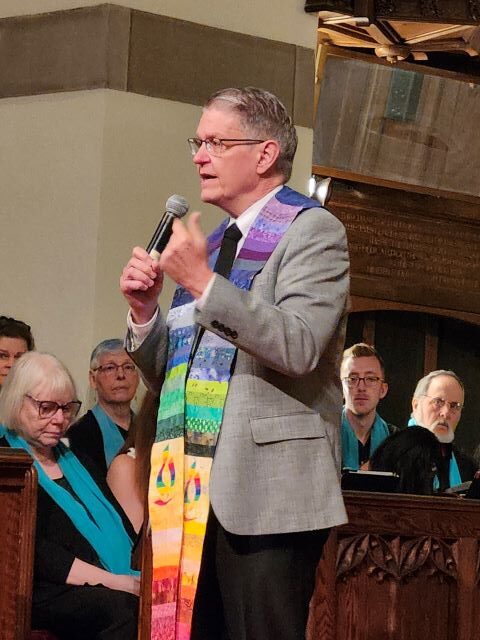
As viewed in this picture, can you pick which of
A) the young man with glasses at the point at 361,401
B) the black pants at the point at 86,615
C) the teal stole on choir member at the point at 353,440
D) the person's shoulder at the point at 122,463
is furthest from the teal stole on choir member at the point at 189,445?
the young man with glasses at the point at 361,401

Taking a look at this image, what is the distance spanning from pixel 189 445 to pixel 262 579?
0.32 metres

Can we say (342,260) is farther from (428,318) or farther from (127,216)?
(428,318)

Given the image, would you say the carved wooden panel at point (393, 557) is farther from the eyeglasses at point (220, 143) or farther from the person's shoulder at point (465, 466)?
the eyeglasses at point (220, 143)

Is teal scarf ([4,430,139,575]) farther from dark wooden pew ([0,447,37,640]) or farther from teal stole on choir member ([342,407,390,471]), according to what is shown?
teal stole on choir member ([342,407,390,471])

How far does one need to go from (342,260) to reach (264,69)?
13.3ft

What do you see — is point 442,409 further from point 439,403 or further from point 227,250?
point 227,250

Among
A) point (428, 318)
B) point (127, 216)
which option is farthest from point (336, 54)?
point (127, 216)

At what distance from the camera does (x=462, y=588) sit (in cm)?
447

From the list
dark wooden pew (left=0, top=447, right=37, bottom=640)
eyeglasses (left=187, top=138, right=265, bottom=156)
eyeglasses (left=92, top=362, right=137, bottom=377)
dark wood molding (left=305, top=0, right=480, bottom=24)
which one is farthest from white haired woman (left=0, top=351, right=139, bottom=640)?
dark wood molding (left=305, top=0, right=480, bottom=24)

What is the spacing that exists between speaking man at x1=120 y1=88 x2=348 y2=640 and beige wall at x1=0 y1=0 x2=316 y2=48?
3.64 metres

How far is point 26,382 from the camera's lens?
4.25 m

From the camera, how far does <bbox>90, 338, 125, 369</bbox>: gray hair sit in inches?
213

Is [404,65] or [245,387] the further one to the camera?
[404,65]

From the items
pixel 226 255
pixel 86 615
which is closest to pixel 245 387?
pixel 226 255
